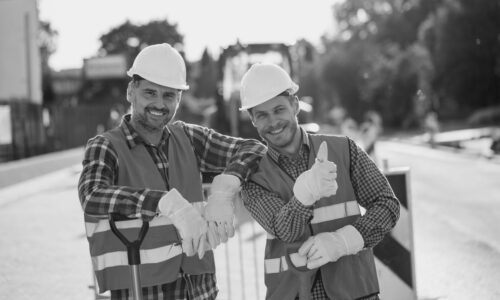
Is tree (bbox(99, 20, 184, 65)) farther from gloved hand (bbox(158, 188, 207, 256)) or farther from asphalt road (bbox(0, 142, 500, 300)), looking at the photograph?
gloved hand (bbox(158, 188, 207, 256))

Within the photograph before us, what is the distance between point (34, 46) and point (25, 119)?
32.7 ft

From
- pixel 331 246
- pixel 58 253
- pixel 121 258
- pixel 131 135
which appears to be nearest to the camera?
pixel 331 246

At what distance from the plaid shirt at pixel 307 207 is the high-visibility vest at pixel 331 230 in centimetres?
4

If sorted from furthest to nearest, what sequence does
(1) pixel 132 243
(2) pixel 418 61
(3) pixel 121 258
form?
1. (2) pixel 418 61
2. (3) pixel 121 258
3. (1) pixel 132 243

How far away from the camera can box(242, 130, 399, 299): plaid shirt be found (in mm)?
2874

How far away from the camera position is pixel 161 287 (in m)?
3.18

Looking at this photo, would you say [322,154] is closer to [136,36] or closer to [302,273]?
[302,273]

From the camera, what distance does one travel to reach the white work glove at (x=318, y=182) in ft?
9.00

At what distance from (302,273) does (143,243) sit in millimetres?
759

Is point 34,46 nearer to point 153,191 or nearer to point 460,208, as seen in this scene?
point 460,208

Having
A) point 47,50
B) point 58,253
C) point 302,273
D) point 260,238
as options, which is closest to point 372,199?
point 302,273

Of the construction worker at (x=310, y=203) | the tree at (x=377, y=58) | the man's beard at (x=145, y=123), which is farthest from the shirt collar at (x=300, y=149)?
the tree at (x=377, y=58)

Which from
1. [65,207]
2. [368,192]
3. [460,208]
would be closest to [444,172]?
[460,208]

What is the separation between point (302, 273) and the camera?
2.86m
